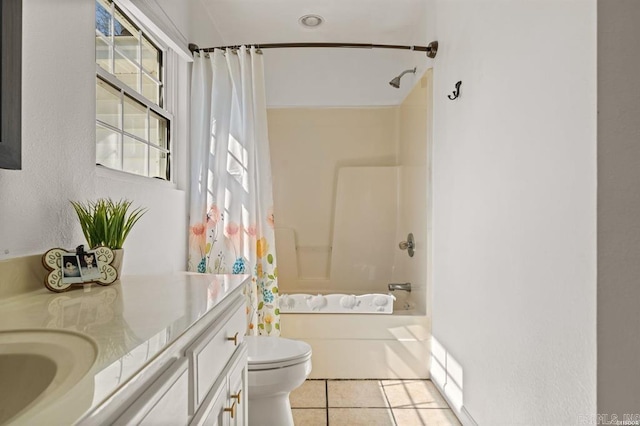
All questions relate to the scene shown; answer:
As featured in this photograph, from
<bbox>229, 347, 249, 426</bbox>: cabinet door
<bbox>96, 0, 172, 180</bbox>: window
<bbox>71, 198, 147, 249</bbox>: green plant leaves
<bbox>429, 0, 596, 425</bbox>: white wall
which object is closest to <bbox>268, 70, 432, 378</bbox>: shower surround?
<bbox>429, 0, 596, 425</bbox>: white wall

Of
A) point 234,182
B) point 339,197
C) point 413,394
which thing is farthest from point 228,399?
point 339,197

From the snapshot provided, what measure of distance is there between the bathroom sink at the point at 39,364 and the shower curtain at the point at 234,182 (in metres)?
1.53

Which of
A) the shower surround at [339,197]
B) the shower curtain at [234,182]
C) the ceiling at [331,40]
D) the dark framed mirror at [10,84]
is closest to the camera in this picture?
the dark framed mirror at [10,84]

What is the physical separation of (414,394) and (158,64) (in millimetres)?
2404

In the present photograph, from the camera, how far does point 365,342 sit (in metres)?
2.44

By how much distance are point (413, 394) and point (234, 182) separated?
161 cm

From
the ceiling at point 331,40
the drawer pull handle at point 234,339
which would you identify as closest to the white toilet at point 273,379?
the drawer pull handle at point 234,339

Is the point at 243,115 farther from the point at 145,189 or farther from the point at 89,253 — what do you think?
the point at 89,253

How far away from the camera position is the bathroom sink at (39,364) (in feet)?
1.71

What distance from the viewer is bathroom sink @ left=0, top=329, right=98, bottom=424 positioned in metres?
0.52

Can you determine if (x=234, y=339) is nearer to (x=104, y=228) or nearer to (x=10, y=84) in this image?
(x=104, y=228)

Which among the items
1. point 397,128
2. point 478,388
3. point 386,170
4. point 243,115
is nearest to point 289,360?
point 478,388

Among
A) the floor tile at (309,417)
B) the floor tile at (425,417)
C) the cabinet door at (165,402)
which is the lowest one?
the floor tile at (425,417)
